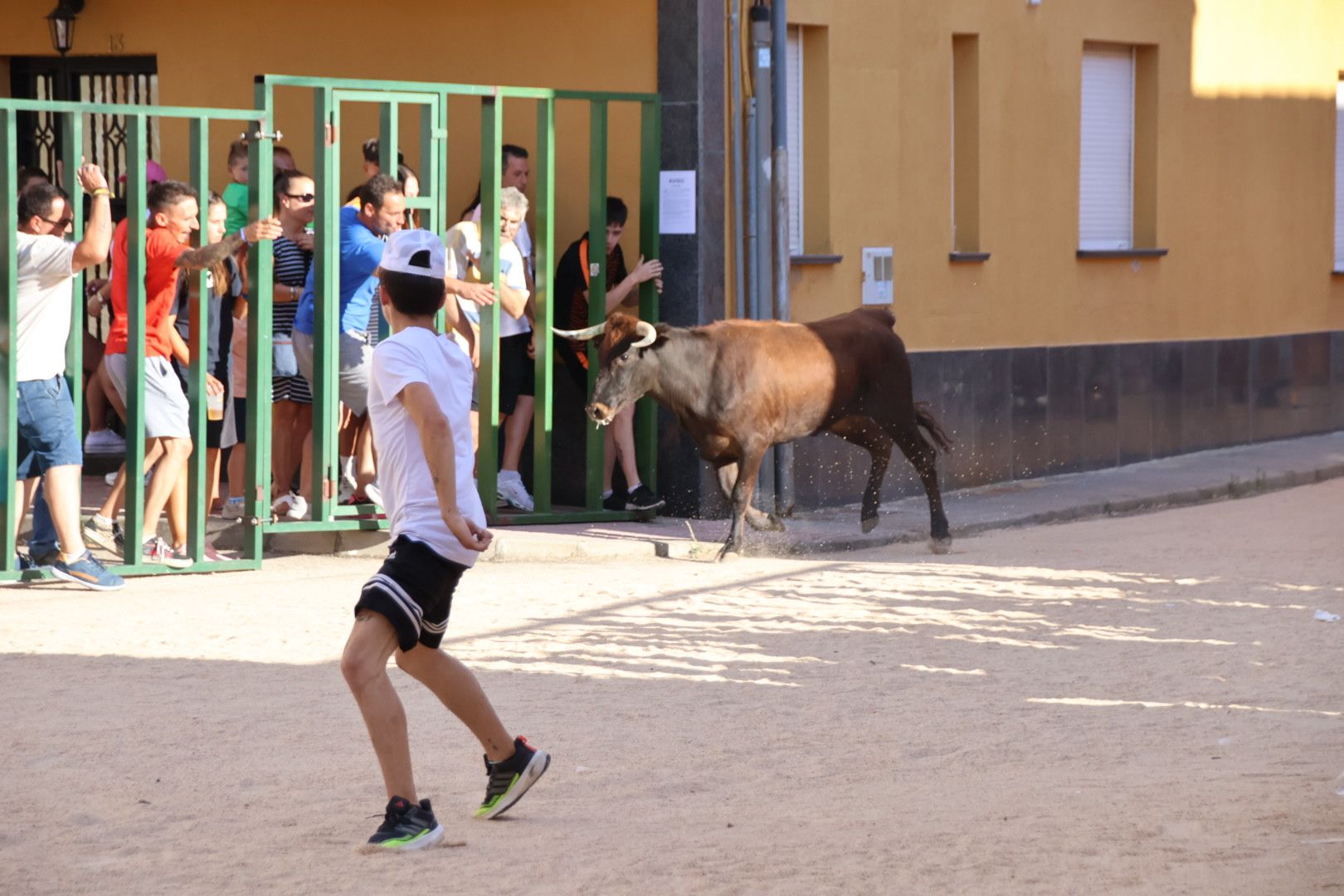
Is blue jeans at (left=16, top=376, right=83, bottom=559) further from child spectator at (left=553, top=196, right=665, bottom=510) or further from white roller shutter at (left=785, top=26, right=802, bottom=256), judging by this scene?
white roller shutter at (left=785, top=26, right=802, bottom=256)

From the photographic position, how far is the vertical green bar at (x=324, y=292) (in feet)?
35.0

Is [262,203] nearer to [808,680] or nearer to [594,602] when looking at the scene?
[594,602]

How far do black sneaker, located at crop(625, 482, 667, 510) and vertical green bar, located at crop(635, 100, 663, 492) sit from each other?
0.41 feet

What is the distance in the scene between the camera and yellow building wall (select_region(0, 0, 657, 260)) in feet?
41.5

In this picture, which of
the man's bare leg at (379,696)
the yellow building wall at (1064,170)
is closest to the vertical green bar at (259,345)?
the yellow building wall at (1064,170)

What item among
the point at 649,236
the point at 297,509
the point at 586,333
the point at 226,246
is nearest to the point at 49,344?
the point at 226,246

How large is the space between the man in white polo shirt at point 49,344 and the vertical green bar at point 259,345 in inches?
37.4

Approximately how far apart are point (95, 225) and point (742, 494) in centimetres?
374

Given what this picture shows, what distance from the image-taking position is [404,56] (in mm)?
13352

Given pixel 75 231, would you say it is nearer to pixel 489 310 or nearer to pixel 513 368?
pixel 489 310

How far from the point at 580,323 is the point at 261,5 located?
3402 millimetres

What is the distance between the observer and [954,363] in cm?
1411

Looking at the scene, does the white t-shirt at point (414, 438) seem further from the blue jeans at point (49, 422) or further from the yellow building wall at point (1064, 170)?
the yellow building wall at point (1064, 170)

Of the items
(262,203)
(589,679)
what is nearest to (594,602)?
(589,679)
